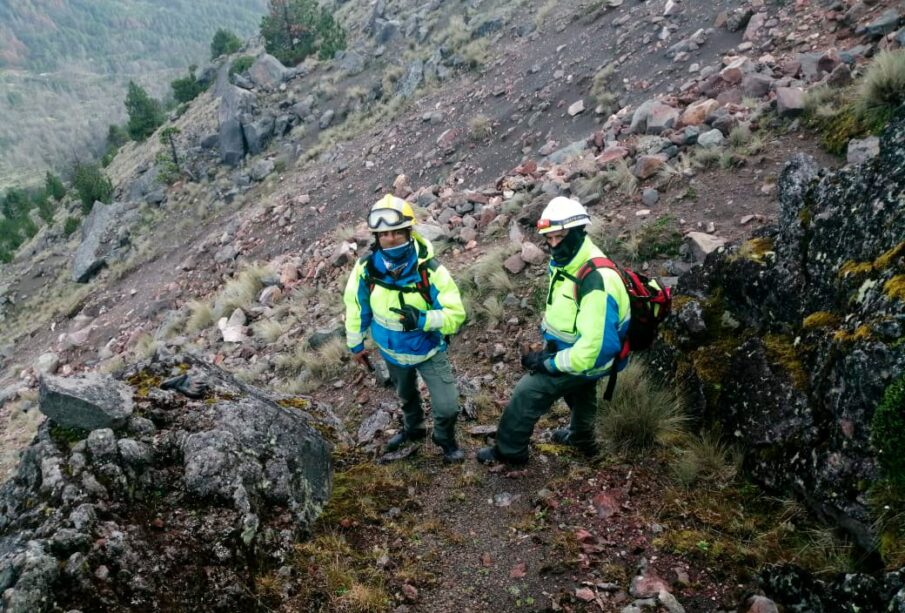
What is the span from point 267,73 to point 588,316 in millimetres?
28307

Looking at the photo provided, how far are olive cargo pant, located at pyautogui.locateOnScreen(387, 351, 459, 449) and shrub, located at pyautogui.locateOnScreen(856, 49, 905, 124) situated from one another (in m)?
5.65

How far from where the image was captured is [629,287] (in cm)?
371

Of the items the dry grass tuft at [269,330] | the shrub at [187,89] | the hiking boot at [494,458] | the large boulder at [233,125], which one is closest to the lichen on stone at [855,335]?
the hiking boot at [494,458]

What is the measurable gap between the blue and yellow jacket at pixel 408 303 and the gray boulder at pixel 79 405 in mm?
1629

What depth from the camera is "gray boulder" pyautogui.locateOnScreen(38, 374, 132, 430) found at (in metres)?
3.44

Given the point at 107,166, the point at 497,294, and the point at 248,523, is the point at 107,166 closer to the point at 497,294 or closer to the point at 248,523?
the point at 497,294

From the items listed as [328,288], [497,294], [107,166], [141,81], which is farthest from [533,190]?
[141,81]

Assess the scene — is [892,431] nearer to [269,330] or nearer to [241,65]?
[269,330]

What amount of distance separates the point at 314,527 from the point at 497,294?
4.11 metres

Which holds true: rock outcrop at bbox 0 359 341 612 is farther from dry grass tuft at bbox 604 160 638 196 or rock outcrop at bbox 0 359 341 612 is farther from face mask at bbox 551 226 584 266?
dry grass tuft at bbox 604 160 638 196

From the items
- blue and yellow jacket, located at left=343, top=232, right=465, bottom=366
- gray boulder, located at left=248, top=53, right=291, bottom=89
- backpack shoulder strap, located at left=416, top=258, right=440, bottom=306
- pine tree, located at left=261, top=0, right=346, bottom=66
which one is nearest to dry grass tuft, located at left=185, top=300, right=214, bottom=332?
blue and yellow jacket, located at left=343, top=232, right=465, bottom=366

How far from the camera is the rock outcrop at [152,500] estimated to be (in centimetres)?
273

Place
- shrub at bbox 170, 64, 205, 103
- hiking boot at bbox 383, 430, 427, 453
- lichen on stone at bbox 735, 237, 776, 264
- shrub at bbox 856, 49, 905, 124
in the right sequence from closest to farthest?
lichen on stone at bbox 735, 237, 776, 264 < hiking boot at bbox 383, 430, 427, 453 < shrub at bbox 856, 49, 905, 124 < shrub at bbox 170, 64, 205, 103

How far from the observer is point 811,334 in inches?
143
